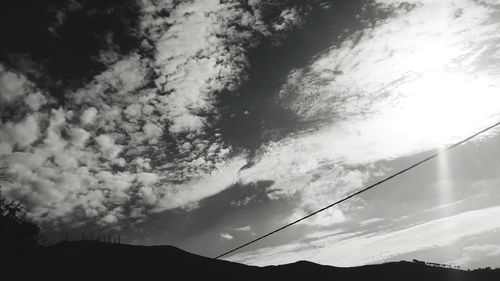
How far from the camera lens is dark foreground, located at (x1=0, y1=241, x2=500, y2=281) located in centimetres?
1652

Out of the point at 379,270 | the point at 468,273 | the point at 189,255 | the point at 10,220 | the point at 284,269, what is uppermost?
the point at 10,220

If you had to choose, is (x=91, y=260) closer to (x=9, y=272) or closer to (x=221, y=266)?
(x=9, y=272)

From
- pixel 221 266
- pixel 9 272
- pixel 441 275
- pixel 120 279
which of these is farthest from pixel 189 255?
pixel 441 275

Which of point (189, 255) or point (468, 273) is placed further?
point (468, 273)

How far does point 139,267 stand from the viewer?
71.6 ft

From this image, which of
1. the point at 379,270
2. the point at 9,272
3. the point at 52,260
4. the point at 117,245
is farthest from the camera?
the point at 379,270

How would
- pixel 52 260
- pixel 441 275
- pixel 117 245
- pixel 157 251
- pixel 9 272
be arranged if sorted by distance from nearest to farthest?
pixel 9 272 < pixel 52 260 < pixel 117 245 < pixel 157 251 < pixel 441 275

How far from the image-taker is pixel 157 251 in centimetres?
2594

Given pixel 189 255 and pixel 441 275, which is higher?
pixel 189 255

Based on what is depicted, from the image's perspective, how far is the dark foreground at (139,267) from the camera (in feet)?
54.2

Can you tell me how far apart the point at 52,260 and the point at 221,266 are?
13.1 meters

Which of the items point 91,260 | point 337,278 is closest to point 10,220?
point 91,260

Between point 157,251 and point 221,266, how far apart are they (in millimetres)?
5306

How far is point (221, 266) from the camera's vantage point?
89.6 feet
